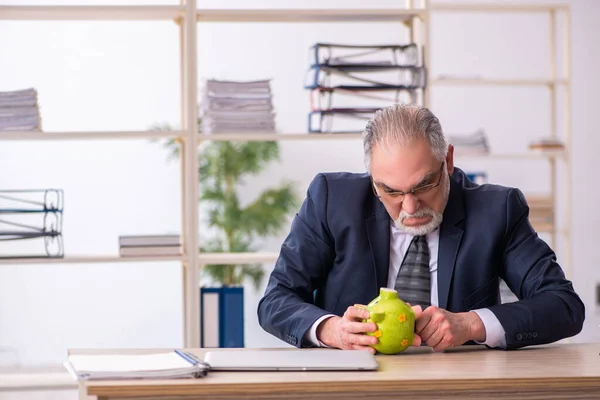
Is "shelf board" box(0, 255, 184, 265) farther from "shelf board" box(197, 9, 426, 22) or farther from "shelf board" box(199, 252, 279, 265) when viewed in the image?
"shelf board" box(197, 9, 426, 22)

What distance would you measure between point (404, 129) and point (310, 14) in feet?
4.72

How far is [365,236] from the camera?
6.53 feet

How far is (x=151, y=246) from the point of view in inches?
122

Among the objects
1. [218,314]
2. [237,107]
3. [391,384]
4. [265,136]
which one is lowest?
[218,314]

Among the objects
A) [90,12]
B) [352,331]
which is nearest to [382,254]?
[352,331]

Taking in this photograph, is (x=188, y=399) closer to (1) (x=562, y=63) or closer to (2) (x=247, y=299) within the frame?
(2) (x=247, y=299)

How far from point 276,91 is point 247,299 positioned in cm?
127

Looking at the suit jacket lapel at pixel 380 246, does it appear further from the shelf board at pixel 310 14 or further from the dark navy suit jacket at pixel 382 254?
the shelf board at pixel 310 14

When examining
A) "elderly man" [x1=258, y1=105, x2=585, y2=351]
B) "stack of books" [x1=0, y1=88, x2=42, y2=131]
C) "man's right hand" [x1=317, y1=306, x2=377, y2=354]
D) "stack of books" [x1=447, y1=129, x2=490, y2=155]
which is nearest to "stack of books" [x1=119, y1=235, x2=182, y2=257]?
"stack of books" [x1=0, y1=88, x2=42, y2=131]

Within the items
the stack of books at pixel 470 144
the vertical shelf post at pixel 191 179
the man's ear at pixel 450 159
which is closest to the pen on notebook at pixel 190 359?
the man's ear at pixel 450 159

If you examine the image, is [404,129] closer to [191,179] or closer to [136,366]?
[136,366]

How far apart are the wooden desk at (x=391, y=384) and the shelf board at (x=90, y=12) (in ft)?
6.41

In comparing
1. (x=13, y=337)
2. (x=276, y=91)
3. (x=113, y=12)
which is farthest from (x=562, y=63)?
(x=13, y=337)

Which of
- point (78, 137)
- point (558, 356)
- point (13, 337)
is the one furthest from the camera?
point (13, 337)
